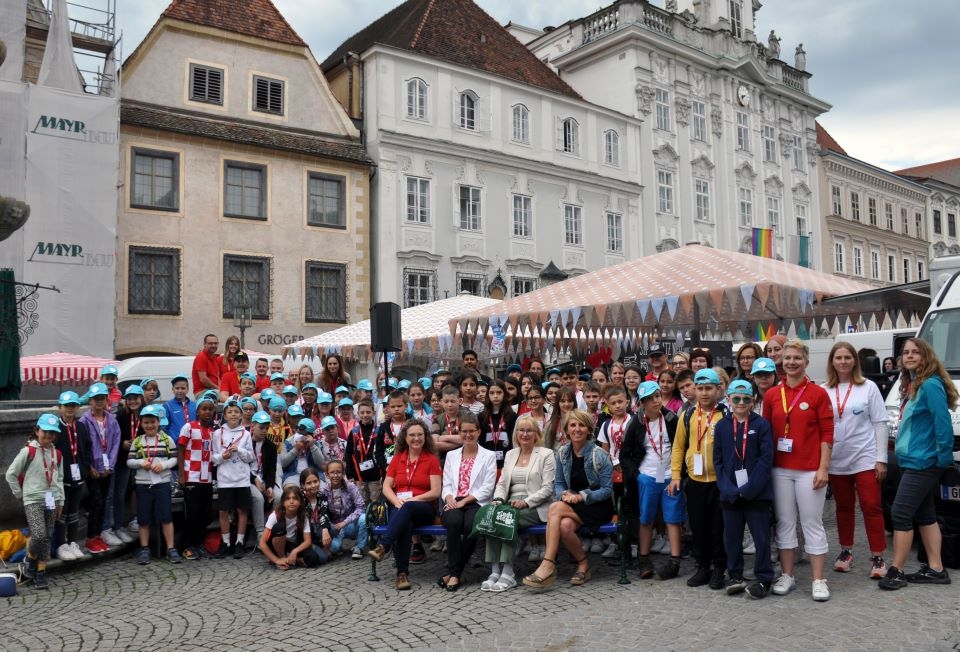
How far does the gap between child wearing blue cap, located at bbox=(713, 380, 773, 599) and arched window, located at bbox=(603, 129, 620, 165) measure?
87.0ft

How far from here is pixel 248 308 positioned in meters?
23.7

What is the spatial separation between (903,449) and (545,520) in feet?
9.54

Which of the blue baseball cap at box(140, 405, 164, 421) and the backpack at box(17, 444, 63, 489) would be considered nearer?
the backpack at box(17, 444, 63, 489)

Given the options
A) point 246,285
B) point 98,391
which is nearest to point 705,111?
point 246,285

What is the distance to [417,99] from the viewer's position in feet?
89.6

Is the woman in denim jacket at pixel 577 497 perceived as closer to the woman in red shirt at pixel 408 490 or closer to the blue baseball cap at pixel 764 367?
the woman in red shirt at pixel 408 490

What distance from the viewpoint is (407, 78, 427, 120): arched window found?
2712 centimetres

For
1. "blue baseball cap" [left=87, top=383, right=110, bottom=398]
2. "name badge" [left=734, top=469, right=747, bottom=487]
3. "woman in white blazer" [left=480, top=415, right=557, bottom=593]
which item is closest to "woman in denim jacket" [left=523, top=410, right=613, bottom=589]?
"woman in white blazer" [left=480, top=415, right=557, bottom=593]

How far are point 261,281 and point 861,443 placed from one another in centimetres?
1985

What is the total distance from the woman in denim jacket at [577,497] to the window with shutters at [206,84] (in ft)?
64.6

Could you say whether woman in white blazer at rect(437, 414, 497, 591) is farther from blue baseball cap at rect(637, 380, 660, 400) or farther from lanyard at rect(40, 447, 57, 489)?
lanyard at rect(40, 447, 57, 489)

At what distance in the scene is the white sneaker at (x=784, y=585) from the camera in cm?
660

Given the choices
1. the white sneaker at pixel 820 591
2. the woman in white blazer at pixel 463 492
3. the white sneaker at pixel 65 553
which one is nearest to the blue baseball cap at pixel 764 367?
the white sneaker at pixel 820 591

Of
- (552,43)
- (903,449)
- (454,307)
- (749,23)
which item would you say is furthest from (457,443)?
(749,23)
